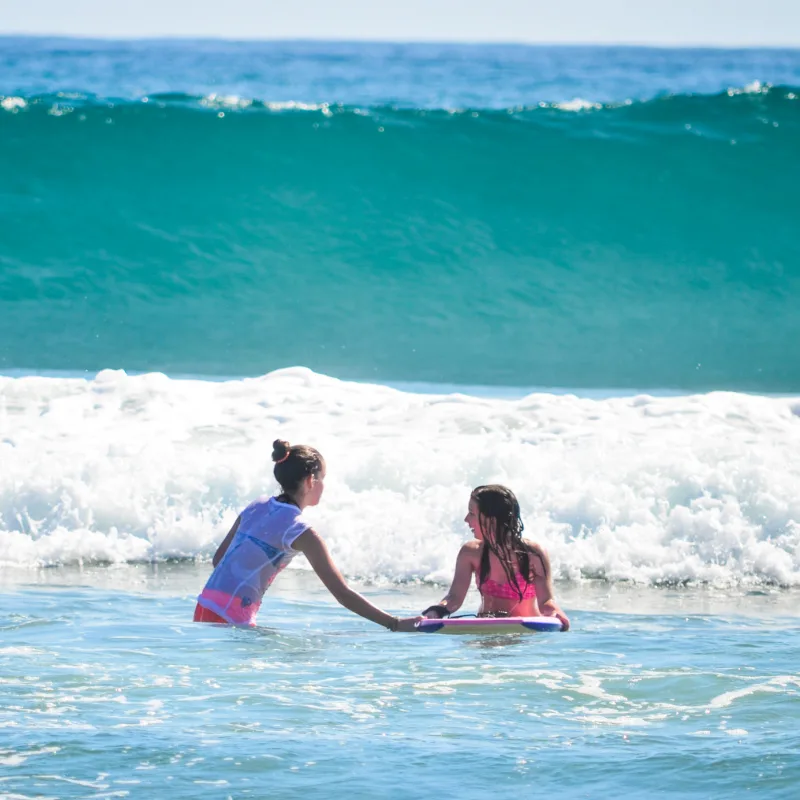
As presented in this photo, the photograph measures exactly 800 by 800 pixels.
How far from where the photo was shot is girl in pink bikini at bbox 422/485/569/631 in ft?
16.7

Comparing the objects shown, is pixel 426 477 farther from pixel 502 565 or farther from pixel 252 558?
pixel 252 558

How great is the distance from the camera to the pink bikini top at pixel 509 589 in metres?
5.14

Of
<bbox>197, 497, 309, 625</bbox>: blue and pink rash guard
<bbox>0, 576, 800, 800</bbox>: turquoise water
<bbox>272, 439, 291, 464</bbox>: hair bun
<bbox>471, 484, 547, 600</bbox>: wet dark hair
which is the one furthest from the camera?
<bbox>471, 484, 547, 600</bbox>: wet dark hair

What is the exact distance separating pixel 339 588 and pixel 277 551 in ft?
0.98

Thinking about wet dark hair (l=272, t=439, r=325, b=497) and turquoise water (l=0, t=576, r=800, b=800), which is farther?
wet dark hair (l=272, t=439, r=325, b=497)

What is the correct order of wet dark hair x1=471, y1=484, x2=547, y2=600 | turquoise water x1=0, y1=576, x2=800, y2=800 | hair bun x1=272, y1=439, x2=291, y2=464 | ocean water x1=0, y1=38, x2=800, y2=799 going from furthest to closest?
1. wet dark hair x1=471, y1=484, x2=547, y2=600
2. hair bun x1=272, y1=439, x2=291, y2=464
3. ocean water x1=0, y1=38, x2=800, y2=799
4. turquoise water x1=0, y1=576, x2=800, y2=800

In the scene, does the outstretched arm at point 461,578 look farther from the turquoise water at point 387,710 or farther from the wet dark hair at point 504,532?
the turquoise water at point 387,710

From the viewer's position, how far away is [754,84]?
17.0 meters

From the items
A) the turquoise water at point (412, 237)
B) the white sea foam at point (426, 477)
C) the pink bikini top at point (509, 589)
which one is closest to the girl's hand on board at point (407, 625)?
the pink bikini top at point (509, 589)

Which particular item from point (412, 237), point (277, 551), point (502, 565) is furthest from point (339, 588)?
point (412, 237)

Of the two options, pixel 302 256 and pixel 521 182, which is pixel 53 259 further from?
pixel 521 182

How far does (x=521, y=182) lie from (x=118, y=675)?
12.6 metres

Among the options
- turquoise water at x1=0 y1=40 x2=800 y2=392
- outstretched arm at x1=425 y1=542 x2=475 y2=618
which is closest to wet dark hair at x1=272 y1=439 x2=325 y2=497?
outstretched arm at x1=425 y1=542 x2=475 y2=618

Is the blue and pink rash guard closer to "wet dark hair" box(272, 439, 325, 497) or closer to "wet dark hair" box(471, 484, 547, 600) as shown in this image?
"wet dark hair" box(272, 439, 325, 497)
